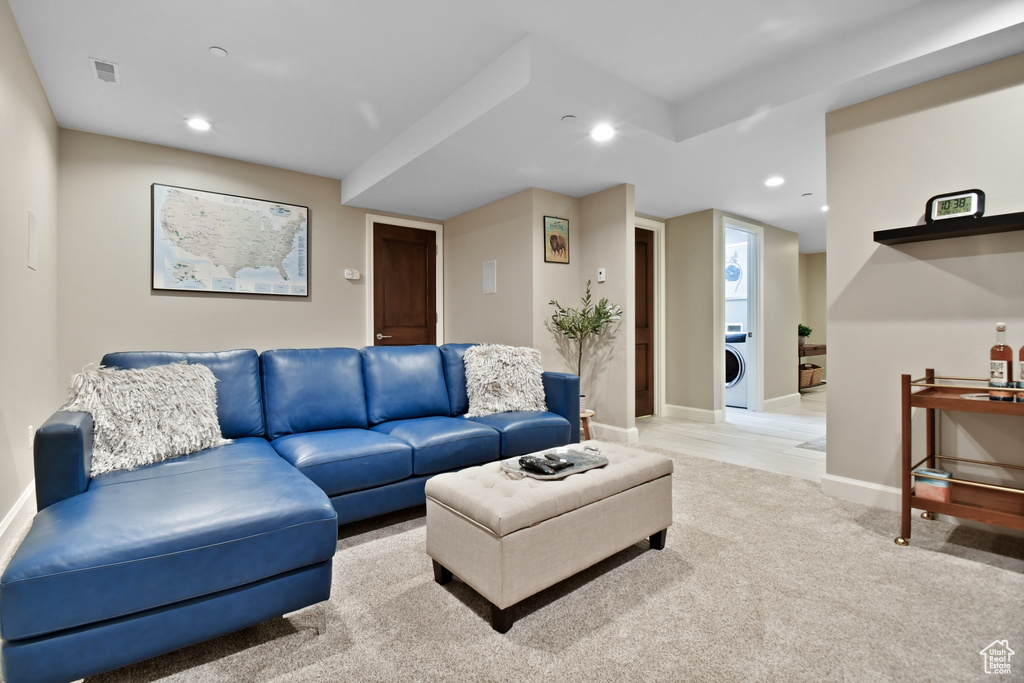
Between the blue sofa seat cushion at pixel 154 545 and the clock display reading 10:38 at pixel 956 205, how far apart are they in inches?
121

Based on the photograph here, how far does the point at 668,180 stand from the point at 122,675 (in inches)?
173

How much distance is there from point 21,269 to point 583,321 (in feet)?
12.2

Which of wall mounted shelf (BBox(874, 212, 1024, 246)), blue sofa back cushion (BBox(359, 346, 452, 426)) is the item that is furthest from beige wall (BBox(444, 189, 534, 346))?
wall mounted shelf (BBox(874, 212, 1024, 246))

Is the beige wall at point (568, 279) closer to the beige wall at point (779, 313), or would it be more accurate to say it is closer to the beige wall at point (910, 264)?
the beige wall at point (910, 264)

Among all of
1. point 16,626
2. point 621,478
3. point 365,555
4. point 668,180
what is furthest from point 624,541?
point 668,180

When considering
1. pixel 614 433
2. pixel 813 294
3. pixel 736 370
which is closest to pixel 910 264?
pixel 614 433

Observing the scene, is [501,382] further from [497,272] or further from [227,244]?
[227,244]

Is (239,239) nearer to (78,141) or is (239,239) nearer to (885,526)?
(78,141)

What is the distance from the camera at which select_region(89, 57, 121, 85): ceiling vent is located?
264cm

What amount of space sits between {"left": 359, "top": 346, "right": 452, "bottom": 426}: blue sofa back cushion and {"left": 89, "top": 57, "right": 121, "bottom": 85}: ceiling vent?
2135 mm

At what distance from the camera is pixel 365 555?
2107mm

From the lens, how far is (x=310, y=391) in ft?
8.83

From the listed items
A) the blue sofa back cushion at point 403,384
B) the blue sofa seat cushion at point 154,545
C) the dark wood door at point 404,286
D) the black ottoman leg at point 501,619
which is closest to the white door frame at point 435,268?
the dark wood door at point 404,286

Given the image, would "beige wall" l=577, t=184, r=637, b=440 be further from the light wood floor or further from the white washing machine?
the white washing machine
